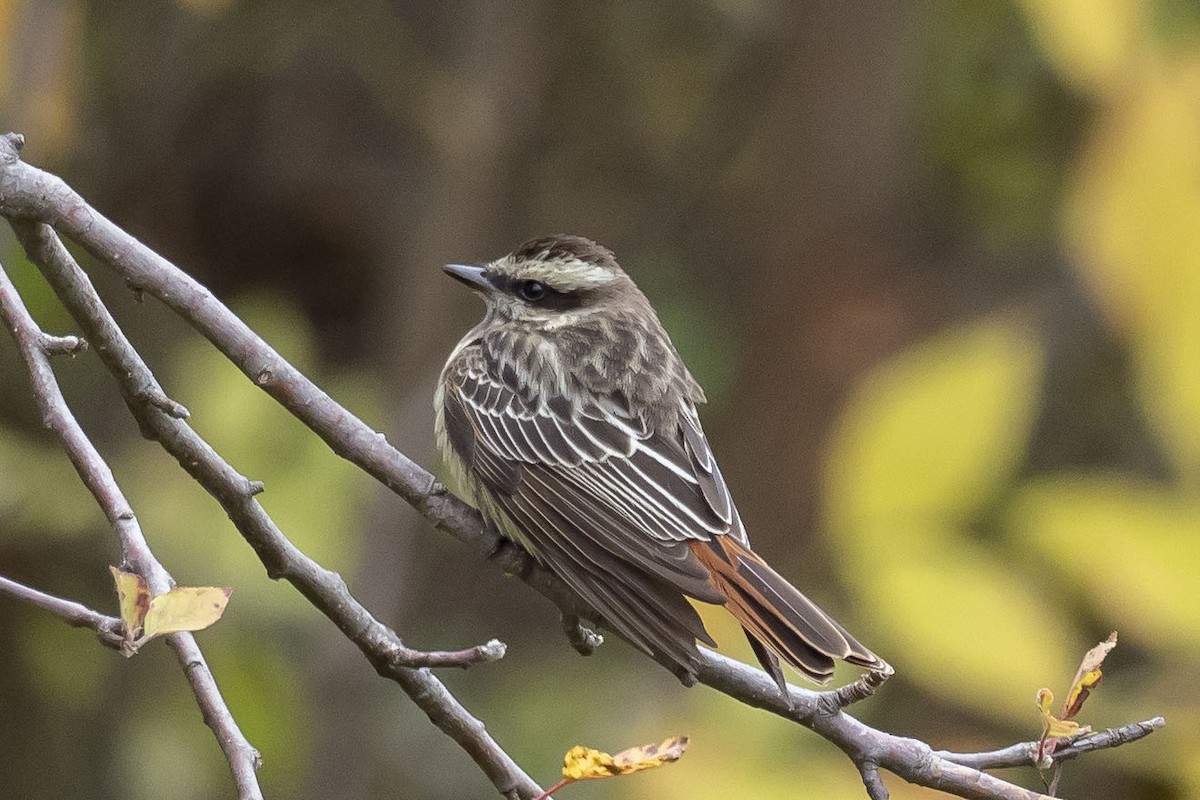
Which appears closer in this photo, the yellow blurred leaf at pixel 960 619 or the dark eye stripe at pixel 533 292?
the yellow blurred leaf at pixel 960 619

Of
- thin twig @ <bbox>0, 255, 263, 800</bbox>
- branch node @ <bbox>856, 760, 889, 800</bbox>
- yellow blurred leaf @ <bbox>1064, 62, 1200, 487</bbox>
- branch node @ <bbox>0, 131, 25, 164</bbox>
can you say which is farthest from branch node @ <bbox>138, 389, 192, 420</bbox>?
yellow blurred leaf @ <bbox>1064, 62, 1200, 487</bbox>

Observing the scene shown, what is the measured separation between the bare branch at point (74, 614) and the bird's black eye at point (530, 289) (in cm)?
254

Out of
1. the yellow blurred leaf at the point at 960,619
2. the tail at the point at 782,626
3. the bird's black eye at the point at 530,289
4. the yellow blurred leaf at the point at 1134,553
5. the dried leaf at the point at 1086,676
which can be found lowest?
the dried leaf at the point at 1086,676

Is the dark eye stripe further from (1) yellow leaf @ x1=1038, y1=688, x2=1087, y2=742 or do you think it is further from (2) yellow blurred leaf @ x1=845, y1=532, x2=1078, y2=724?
(1) yellow leaf @ x1=1038, y1=688, x2=1087, y2=742

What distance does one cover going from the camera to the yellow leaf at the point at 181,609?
224 cm

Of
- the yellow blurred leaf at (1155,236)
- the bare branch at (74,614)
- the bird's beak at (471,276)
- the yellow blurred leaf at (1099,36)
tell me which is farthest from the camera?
the bird's beak at (471,276)

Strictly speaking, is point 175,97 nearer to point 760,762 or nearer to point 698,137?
point 698,137

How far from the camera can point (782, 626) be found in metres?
3.17

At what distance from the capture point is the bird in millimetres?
3240

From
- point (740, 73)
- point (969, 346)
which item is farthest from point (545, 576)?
point (740, 73)

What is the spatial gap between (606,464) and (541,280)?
0.98 m

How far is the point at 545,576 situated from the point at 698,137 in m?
6.36

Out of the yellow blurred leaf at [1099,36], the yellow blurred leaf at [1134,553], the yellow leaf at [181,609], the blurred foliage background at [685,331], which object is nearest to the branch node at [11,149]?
the blurred foliage background at [685,331]

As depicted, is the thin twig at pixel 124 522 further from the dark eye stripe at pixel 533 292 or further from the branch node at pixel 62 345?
the dark eye stripe at pixel 533 292
